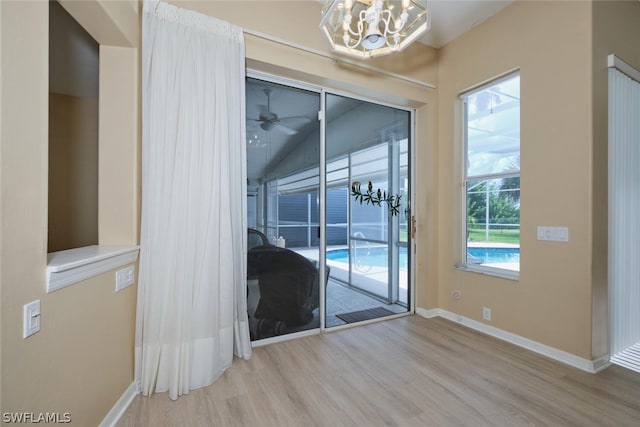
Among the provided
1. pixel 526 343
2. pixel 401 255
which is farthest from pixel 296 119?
pixel 526 343

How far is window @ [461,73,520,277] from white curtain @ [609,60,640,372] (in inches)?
26.7

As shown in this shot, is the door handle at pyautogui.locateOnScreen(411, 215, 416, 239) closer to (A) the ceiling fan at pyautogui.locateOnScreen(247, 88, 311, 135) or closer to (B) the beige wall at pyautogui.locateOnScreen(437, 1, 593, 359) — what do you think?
(B) the beige wall at pyautogui.locateOnScreen(437, 1, 593, 359)

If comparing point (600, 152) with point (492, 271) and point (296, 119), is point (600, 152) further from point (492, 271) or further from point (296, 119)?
point (296, 119)

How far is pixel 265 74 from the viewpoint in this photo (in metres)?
2.62

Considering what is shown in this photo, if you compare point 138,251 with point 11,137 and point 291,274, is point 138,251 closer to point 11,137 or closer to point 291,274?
point 11,137

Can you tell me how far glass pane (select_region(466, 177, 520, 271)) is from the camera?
2.77 metres

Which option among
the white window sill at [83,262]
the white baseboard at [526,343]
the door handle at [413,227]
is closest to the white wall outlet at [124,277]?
the white window sill at [83,262]

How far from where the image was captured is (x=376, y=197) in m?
3.24

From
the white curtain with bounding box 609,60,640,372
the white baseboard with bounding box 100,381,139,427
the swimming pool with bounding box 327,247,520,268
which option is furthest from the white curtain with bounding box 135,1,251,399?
the white curtain with bounding box 609,60,640,372

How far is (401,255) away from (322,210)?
1252mm

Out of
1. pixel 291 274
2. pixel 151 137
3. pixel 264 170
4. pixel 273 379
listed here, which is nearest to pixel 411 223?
pixel 291 274

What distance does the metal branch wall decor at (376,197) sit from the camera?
310 cm

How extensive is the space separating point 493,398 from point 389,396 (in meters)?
0.70

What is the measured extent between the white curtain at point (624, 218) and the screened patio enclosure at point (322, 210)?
1.78 metres
